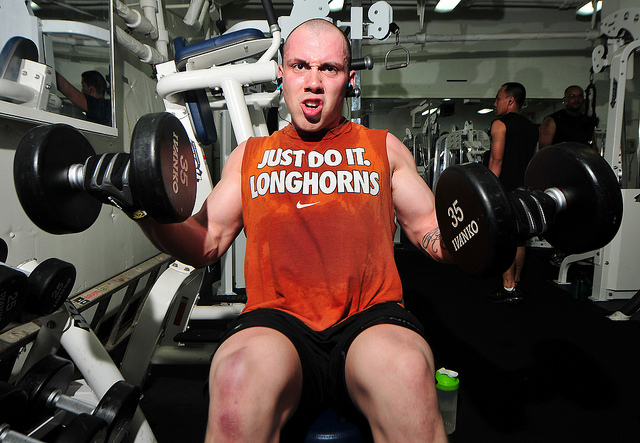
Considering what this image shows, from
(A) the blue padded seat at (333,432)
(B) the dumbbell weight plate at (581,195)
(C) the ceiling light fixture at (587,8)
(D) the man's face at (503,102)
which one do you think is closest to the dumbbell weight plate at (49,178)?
(A) the blue padded seat at (333,432)

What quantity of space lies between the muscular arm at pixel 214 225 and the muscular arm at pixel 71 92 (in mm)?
1048

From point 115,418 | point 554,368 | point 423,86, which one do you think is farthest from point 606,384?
point 423,86

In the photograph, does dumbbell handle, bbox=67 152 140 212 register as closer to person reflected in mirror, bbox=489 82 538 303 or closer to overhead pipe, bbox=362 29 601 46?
person reflected in mirror, bbox=489 82 538 303

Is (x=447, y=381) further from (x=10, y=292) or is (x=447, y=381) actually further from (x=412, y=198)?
(x=10, y=292)

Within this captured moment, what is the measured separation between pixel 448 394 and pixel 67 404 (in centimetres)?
134

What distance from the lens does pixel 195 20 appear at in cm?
378

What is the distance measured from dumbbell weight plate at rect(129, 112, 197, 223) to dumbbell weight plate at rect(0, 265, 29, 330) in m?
0.32

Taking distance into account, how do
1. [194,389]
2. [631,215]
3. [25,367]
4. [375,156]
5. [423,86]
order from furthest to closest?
[423,86] < [631,215] < [194,389] < [25,367] < [375,156]

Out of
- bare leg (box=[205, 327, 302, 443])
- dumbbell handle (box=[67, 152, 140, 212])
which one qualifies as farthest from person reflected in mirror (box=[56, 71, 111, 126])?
bare leg (box=[205, 327, 302, 443])

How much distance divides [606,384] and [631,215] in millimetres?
1665

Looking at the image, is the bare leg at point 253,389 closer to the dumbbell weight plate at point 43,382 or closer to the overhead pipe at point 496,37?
the dumbbell weight plate at point 43,382

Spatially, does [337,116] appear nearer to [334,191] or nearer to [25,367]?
[334,191]

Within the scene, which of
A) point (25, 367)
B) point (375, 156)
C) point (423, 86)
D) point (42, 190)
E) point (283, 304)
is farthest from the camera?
point (423, 86)

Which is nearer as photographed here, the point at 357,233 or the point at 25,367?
the point at 357,233
